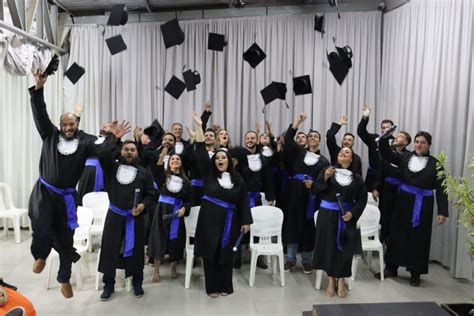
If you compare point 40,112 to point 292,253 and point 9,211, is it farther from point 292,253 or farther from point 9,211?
point 9,211

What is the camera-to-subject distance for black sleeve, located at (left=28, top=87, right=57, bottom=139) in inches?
118

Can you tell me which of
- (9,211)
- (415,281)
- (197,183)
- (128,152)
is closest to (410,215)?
(415,281)

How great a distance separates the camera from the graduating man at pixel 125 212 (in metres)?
3.67

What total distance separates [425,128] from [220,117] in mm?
2672

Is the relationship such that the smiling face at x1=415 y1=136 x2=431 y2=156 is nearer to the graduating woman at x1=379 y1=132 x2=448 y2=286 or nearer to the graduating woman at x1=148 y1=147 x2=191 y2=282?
the graduating woman at x1=379 y1=132 x2=448 y2=286

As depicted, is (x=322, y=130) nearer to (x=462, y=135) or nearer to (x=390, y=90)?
(x=390, y=90)

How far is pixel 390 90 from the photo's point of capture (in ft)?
17.5

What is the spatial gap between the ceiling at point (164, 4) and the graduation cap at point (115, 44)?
569 millimetres

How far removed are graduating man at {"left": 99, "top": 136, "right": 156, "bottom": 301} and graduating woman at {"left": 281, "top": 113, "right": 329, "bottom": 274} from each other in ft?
5.54

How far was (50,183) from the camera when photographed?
10.2ft

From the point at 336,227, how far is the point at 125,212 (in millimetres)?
1936

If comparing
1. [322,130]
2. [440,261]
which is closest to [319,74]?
[322,130]

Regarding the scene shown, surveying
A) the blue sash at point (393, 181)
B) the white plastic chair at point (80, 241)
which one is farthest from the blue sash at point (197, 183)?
the blue sash at point (393, 181)

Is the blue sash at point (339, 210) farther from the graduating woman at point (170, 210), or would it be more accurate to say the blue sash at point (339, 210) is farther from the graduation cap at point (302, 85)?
the graduation cap at point (302, 85)
